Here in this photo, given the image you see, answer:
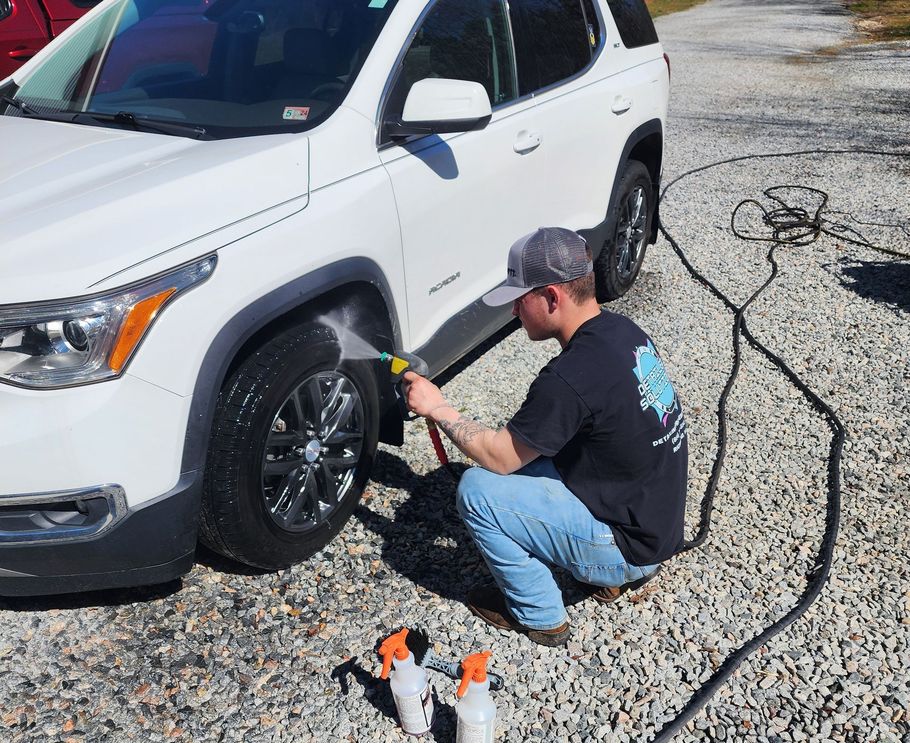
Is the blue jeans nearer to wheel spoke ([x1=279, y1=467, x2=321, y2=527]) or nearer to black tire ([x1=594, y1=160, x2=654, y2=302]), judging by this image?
wheel spoke ([x1=279, y1=467, x2=321, y2=527])

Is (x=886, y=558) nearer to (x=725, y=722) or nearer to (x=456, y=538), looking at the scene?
(x=725, y=722)

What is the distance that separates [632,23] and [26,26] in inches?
194

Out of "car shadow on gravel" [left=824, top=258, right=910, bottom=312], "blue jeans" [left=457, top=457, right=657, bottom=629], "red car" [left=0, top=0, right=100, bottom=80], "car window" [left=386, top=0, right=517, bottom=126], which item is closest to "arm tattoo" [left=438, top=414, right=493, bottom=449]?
"blue jeans" [left=457, top=457, right=657, bottom=629]

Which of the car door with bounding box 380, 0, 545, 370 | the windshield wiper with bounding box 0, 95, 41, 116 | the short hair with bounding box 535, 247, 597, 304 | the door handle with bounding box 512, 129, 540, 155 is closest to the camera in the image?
the short hair with bounding box 535, 247, 597, 304

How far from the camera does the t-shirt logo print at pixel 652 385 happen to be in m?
2.36

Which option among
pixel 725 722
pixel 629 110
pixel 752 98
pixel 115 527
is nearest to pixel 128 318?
pixel 115 527

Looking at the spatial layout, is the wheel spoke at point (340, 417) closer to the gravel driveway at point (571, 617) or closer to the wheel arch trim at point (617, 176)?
the gravel driveway at point (571, 617)

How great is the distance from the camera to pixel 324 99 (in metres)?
2.82

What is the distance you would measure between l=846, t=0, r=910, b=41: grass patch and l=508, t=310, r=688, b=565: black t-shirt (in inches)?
756

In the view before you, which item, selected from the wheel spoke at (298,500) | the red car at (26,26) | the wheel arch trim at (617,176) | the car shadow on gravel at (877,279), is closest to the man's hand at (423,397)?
the wheel spoke at (298,500)

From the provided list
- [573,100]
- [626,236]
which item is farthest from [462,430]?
Answer: [626,236]

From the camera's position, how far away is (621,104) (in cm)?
448

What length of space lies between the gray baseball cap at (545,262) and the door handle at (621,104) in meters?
2.28

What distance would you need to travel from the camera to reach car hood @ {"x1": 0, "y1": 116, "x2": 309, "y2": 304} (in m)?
2.08
